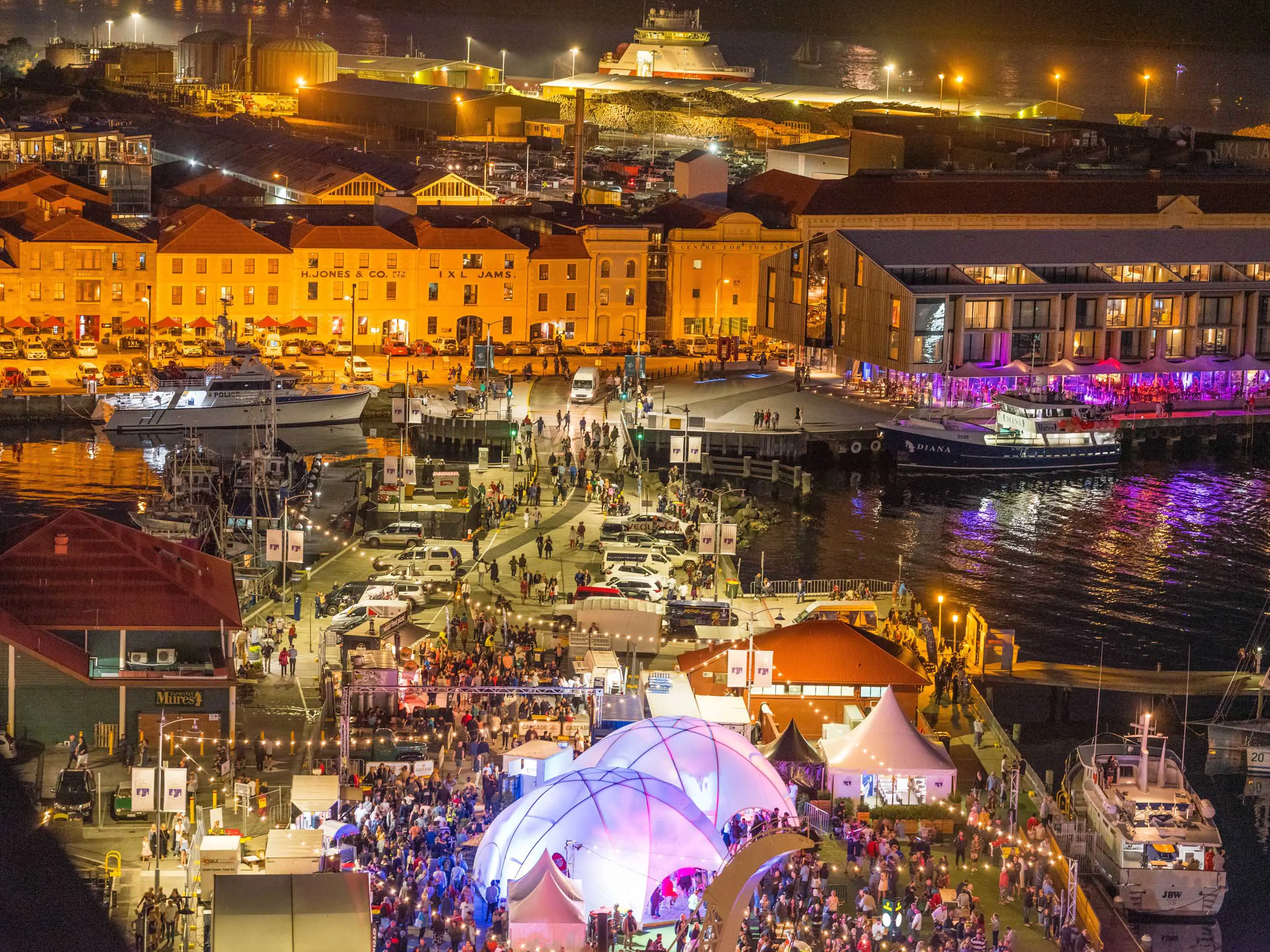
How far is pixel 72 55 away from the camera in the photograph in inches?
4779

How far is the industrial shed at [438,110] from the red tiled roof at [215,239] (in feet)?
121

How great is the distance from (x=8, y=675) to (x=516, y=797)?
6.51 meters

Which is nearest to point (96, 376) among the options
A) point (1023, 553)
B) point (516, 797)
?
point (1023, 553)

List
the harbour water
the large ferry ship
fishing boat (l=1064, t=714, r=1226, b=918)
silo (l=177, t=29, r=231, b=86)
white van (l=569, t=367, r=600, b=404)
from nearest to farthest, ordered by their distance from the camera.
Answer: fishing boat (l=1064, t=714, r=1226, b=918), white van (l=569, t=367, r=600, b=404), silo (l=177, t=29, r=231, b=86), the large ferry ship, the harbour water

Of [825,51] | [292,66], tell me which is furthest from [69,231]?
[825,51]

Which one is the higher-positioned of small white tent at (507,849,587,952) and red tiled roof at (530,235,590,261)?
red tiled roof at (530,235,590,261)

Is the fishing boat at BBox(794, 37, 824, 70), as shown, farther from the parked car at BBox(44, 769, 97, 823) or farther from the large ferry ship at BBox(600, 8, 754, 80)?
the parked car at BBox(44, 769, 97, 823)

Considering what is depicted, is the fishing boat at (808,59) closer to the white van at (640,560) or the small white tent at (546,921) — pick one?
the white van at (640,560)

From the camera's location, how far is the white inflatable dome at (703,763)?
24.1m

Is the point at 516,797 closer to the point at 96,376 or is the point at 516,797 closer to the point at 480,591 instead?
the point at 480,591

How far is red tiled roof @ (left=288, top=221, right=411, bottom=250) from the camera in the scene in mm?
57438

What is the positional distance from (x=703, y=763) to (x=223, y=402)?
2886cm

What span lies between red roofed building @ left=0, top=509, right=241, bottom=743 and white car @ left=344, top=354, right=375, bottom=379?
83.7 ft

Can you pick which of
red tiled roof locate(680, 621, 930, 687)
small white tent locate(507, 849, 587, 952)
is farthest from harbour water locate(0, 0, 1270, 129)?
small white tent locate(507, 849, 587, 952)
